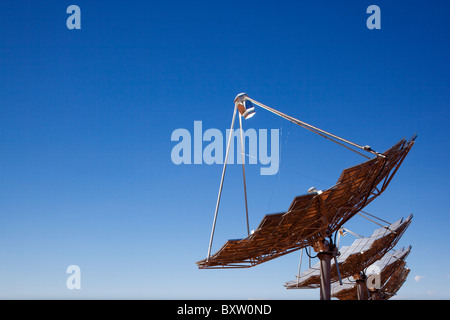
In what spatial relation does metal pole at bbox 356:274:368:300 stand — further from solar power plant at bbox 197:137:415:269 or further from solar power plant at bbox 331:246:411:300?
solar power plant at bbox 197:137:415:269

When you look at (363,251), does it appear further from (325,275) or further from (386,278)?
(386,278)

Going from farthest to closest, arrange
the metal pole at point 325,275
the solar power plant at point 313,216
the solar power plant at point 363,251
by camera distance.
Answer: the solar power plant at point 363,251 < the metal pole at point 325,275 < the solar power plant at point 313,216

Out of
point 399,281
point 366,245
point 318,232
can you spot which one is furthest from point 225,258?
point 399,281

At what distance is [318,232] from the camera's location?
118ft

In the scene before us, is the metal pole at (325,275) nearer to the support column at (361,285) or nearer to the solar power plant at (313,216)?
the solar power plant at (313,216)

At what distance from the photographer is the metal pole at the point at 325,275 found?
3528cm

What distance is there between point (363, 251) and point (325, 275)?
62.6 ft

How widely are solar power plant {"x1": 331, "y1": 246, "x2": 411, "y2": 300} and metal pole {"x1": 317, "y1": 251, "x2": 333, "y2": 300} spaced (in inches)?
1267

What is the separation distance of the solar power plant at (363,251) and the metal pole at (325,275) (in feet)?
55.7

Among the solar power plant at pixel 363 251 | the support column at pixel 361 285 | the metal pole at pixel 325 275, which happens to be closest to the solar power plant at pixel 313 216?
the metal pole at pixel 325 275

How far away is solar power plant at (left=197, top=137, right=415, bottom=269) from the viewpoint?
29781 millimetres

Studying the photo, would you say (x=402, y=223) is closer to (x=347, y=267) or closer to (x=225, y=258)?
(x=347, y=267)

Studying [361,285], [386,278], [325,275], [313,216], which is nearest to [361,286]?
[361,285]

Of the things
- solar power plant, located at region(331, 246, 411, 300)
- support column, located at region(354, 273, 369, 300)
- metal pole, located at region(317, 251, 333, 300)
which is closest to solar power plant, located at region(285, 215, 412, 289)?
support column, located at region(354, 273, 369, 300)
